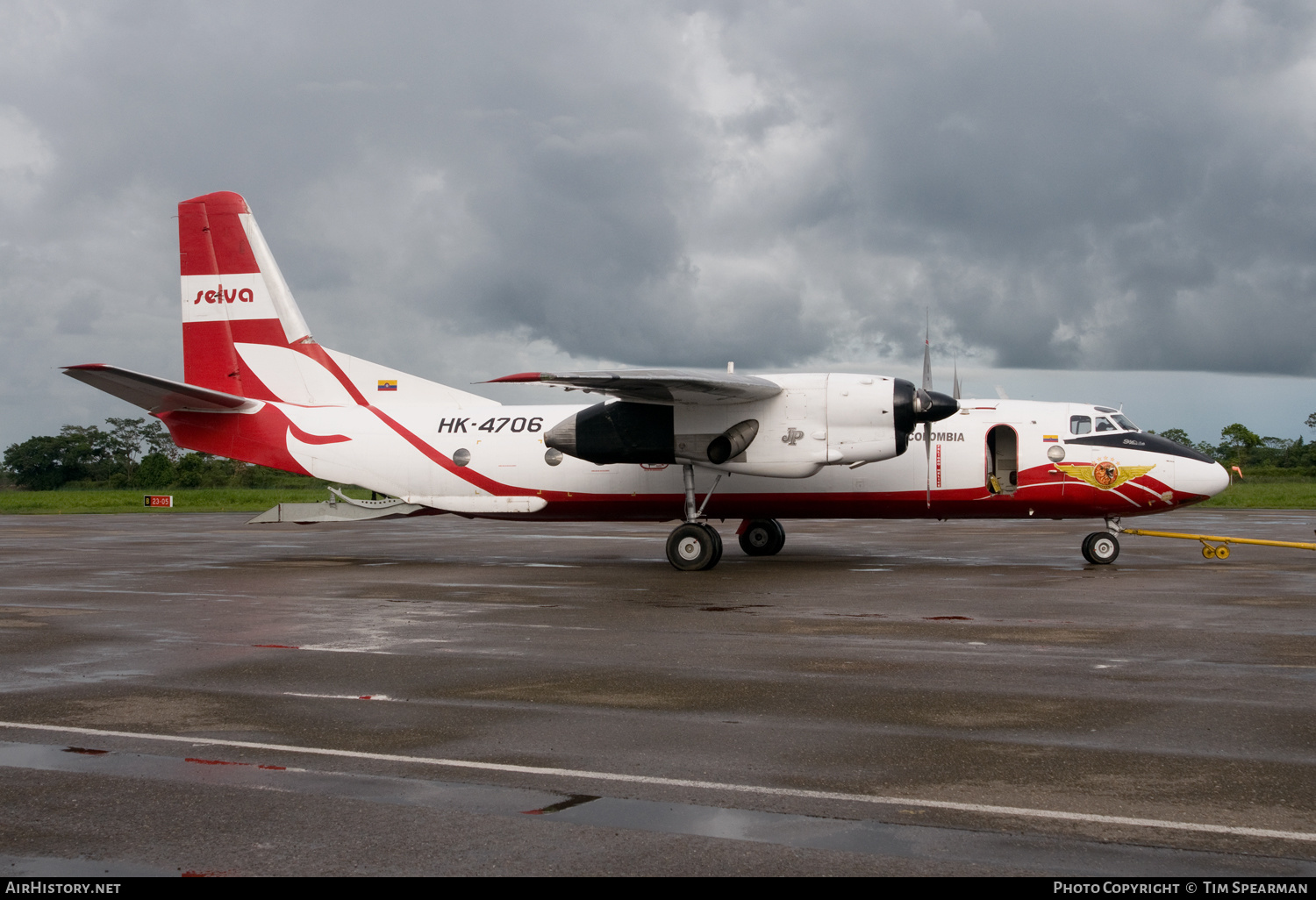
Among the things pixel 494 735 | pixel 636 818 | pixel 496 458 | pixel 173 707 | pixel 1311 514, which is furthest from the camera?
pixel 1311 514

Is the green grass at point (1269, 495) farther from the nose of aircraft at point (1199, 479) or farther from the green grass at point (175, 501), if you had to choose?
the green grass at point (175, 501)

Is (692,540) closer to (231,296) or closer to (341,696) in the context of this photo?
(341,696)

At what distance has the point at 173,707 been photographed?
834 centimetres

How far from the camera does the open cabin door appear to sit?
20.0 meters

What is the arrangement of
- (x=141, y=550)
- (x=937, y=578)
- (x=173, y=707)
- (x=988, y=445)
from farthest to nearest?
(x=141, y=550) → (x=988, y=445) → (x=937, y=578) → (x=173, y=707)

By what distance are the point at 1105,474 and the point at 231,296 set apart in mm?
18587

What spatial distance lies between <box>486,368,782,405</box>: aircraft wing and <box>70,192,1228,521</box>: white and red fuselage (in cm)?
20

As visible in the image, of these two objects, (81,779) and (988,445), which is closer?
(81,779)

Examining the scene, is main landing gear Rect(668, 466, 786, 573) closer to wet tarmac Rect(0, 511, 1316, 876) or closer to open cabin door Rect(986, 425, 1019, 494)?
wet tarmac Rect(0, 511, 1316, 876)

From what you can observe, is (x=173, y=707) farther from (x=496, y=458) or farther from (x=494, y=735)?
(x=496, y=458)

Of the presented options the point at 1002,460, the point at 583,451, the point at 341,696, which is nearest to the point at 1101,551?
the point at 1002,460

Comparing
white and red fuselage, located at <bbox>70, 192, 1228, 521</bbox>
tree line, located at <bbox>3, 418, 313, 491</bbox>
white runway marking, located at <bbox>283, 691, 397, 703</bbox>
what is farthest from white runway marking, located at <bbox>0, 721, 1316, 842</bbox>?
tree line, located at <bbox>3, 418, 313, 491</bbox>

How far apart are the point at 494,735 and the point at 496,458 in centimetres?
1469

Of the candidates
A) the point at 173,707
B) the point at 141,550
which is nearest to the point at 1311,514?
the point at 141,550
